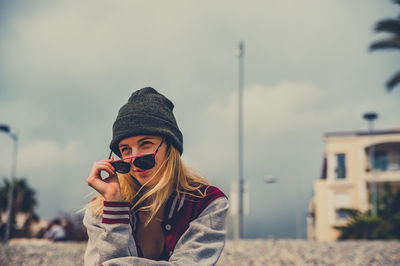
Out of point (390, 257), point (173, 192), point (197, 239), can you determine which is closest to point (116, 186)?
point (173, 192)

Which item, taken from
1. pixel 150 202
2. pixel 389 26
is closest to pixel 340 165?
pixel 389 26

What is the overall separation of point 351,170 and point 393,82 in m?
21.9

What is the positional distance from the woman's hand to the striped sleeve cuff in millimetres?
26

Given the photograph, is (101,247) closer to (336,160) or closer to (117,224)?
(117,224)

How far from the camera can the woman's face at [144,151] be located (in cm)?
189

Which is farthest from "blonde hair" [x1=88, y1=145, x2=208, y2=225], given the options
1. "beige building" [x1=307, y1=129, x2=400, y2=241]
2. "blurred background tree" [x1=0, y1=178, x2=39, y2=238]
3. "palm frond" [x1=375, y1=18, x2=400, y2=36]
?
"beige building" [x1=307, y1=129, x2=400, y2=241]

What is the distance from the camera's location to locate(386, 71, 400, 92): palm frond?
18.7 metres

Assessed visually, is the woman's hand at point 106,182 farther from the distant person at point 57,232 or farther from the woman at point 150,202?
the distant person at point 57,232

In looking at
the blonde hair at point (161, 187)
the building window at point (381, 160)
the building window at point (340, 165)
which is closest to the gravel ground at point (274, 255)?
the blonde hair at point (161, 187)

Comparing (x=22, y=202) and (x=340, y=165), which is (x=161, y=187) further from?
(x=340, y=165)

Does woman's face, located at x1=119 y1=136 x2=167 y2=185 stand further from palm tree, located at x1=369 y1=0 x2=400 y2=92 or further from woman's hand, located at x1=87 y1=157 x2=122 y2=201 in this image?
palm tree, located at x1=369 y1=0 x2=400 y2=92

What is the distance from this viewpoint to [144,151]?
1.88m

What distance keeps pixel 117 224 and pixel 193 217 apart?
1.08 feet

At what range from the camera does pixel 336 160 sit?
132 ft
